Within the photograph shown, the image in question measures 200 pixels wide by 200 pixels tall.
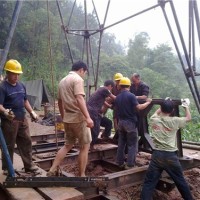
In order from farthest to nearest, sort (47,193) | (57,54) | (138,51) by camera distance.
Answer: (138,51) → (57,54) → (47,193)

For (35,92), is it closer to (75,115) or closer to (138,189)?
(138,189)

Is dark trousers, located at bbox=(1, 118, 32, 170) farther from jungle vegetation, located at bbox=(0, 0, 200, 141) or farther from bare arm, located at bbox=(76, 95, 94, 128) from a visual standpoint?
jungle vegetation, located at bbox=(0, 0, 200, 141)

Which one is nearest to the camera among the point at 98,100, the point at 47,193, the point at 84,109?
the point at 47,193

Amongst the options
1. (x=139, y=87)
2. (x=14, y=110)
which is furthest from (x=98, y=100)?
(x=14, y=110)

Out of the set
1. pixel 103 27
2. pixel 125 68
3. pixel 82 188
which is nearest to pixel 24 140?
pixel 82 188

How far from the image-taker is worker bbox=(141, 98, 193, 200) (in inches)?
151

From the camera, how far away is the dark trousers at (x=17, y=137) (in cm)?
386

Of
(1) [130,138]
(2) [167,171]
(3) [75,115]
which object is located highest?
(3) [75,115]

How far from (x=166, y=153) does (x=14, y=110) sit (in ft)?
7.68

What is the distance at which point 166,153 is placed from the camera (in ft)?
12.7

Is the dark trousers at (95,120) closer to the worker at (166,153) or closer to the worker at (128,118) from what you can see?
the worker at (128,118)

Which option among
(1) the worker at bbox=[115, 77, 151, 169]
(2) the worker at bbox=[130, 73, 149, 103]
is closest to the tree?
(2) the worker at bbox=[130, 73, 149, 103]

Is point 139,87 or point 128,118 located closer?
point 128,118

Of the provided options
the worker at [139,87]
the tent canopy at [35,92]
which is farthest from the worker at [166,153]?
the tent canopy at [35,92]
